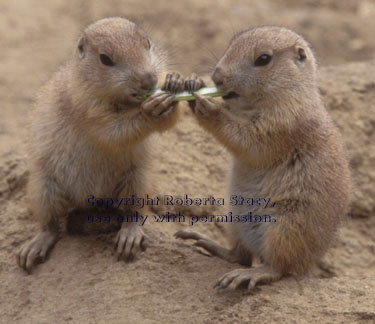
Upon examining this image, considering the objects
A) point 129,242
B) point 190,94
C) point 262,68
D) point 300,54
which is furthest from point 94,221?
point 300,54

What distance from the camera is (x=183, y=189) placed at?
5684 mm

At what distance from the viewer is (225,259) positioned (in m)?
4.88

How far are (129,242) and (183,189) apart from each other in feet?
3.84

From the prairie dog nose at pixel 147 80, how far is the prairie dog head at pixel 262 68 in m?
0.41

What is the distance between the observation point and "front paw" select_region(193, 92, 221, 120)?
422cm

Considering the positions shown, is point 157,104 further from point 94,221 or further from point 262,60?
point 94,221

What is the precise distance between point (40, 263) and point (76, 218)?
463 millimetres

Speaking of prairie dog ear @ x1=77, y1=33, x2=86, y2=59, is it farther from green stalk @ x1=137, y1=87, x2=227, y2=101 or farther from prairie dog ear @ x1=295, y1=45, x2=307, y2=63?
prairie dog ear @ x1=295, y1=45, x2=307, y2=63

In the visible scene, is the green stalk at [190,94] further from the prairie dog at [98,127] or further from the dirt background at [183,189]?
the dirt background at [183,189]

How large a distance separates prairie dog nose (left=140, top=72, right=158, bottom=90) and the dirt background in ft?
3.05

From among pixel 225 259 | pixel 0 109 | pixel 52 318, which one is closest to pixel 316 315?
Answer: pixel 225 259

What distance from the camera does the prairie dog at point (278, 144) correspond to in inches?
169

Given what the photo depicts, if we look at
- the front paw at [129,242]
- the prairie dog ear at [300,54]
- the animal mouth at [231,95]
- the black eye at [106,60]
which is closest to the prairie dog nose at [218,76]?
the animal mouth at [231,95]

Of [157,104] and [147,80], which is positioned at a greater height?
[147,80]
